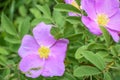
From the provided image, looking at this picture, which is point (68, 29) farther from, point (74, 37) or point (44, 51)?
point (44, 51)

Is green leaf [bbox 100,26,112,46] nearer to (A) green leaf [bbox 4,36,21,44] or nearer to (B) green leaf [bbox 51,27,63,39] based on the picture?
(B) green leaf [bbox 51,27,63,39]

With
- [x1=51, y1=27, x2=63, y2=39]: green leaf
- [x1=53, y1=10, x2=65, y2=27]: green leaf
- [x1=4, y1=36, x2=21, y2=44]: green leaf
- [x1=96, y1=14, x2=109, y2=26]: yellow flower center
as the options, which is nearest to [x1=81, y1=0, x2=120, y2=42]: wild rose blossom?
[x1=96, y1=14, x2=109, y2=26]: yellow flower center

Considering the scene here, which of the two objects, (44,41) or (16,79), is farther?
(16,79)

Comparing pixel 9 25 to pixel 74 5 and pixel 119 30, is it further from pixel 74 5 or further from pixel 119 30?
pixel 119 30

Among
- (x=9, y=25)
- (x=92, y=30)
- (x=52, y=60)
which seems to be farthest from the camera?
(x=9, y=25)

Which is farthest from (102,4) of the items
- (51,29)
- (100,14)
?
(51,29)

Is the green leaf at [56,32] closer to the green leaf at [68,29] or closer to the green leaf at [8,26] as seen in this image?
the green leaf at [68,29]
